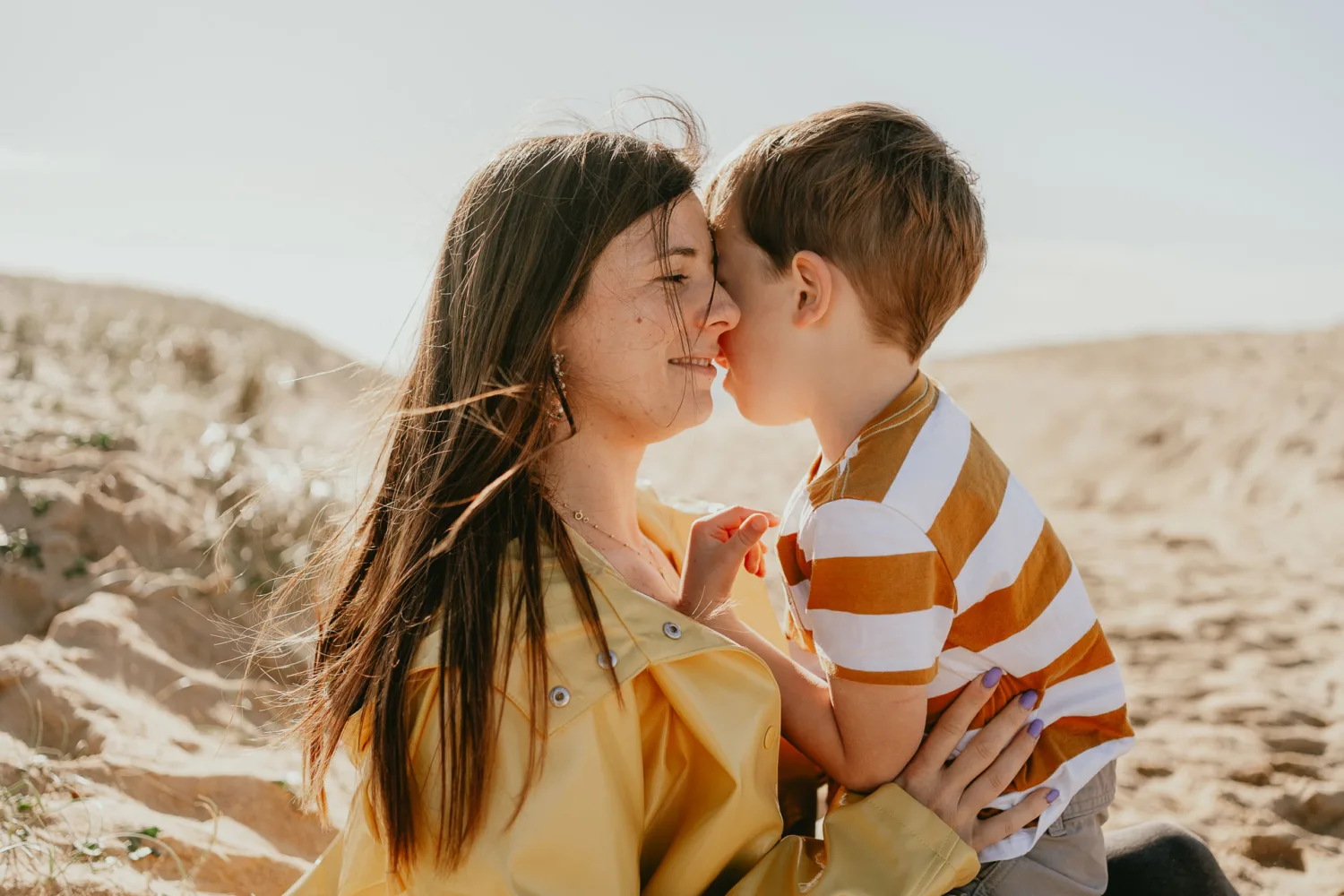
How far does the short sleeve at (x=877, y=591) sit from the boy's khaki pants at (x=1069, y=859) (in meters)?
0.50

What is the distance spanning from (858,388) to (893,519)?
1.26ft

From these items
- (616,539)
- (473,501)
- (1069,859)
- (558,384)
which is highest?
(558,384)

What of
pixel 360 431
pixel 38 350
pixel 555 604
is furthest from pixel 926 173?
pixel 38 350

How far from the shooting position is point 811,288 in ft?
7.06

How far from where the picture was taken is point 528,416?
6.91 feet

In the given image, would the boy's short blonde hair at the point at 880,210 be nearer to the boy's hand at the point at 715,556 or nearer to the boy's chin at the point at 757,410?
the boy's chin at the point at 757,410

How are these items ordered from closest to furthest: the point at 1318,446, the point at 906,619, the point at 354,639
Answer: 1. the point at 906,619
2. the point at 354,639
3. the point at 1318,446

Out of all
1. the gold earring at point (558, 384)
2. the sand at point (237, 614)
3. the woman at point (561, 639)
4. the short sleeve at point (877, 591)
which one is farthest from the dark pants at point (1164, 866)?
the gold earring at point (558, 384)

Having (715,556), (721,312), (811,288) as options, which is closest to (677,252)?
(721,312)

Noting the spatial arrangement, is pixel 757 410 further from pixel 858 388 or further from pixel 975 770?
pixel 975 770

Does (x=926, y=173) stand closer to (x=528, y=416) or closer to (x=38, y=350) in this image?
(x=528, y=416)

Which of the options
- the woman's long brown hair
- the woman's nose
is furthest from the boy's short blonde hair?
the woman's long brown hair

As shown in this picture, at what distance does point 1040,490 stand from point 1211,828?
21.3 ft

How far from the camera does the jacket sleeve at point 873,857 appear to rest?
1.82m
